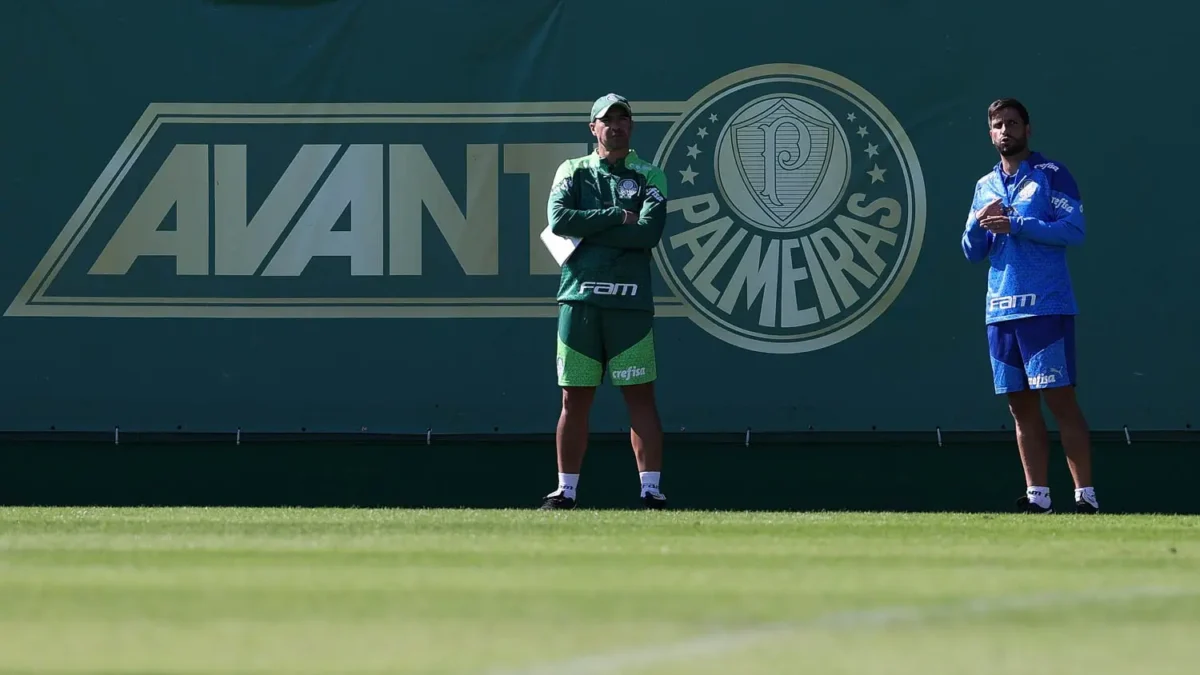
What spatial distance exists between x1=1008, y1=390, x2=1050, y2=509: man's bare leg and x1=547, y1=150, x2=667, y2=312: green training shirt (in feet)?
5.27

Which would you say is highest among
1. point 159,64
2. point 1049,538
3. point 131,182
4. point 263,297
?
point 159,64

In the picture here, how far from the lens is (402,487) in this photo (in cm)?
846

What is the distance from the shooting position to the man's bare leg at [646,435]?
762 centimetres

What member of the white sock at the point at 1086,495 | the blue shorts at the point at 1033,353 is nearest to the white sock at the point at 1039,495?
the white sock at the point at 1086,495

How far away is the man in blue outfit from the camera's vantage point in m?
7.49

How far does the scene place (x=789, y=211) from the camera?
27.5 ft

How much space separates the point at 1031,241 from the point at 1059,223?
13cm

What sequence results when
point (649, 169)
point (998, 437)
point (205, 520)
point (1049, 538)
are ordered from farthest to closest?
1. point (998, 437)
2. point (649, 169)
3. point (205, 520)
4. point (1049, 538)

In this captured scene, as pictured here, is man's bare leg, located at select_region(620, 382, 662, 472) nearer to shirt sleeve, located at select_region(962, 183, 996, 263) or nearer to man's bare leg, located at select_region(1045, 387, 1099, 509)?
shirt sleeve, located at select_region(962, 183, 996, 263)

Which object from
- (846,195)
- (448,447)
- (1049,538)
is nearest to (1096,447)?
(846,195)

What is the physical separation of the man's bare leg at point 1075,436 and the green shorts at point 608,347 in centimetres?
167

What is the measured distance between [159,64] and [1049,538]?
4649 mm

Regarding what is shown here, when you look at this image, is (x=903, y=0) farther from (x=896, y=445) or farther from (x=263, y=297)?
(x=263, y=297)

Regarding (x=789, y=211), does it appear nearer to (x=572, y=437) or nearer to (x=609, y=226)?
(x=609, y=226)
